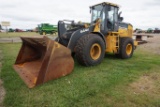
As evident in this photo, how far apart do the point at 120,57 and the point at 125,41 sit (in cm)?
70

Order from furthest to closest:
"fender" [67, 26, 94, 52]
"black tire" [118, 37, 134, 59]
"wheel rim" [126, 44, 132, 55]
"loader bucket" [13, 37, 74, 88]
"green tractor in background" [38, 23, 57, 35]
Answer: "green tractor in background" [38, 23, 57, 35] → "wheel rim" [126, 44, 132, 55] → "black tire" [118, 37, 134, 59] → "fender" [67, 26, 94, 52] → "loader bucket" [13, 37, 74, 88]

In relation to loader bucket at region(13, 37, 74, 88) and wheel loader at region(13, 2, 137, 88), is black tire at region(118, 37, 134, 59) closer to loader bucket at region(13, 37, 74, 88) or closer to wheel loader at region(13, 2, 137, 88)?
wheel loader at region(13, 2, 137, 88)

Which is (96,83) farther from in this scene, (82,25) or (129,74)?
(82,25)

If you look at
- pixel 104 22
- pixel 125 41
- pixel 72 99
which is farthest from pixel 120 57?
pixel 72 99

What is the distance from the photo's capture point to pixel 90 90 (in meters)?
3.97

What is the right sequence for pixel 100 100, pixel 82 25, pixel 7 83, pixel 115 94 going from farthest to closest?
pixel 82 25
pixel 7 83
pixel 115 94
pixel 100 100

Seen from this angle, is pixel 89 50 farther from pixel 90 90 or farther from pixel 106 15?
pixel 106 15

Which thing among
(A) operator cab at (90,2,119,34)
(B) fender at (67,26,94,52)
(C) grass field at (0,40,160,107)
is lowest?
(C) grass field at (0,40,160,107)

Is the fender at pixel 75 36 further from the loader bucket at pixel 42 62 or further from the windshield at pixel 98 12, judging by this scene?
the windshield at pixel 98 12

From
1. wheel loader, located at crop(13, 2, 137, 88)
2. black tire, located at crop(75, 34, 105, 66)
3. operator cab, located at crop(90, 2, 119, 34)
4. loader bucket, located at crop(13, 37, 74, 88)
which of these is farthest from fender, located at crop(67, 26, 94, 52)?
operator cab, located at crop(90, 2, 119, 34)

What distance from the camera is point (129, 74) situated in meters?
5.31

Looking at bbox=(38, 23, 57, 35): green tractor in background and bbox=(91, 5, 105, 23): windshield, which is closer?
bbox=(91, 5, 105, 23): windshield

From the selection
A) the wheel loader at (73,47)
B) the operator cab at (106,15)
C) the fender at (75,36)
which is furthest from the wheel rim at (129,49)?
the fender at (75,36)

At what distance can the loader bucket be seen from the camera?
4.31 metres
